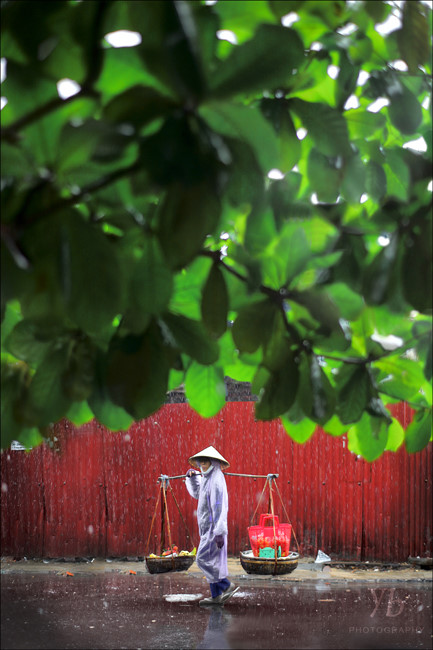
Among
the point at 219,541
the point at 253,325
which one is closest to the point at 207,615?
the point at 219,541

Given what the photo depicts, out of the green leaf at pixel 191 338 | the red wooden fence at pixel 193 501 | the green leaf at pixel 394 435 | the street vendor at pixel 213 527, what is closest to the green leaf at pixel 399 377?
the green leaf at pixel 394 435

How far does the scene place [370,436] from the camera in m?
1.52

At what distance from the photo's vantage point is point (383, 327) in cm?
123

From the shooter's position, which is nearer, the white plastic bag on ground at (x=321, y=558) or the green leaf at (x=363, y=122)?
the green leaf at (x=363, y=122)

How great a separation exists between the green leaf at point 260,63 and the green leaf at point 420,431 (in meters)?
1.03

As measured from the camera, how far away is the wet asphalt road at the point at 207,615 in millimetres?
5332

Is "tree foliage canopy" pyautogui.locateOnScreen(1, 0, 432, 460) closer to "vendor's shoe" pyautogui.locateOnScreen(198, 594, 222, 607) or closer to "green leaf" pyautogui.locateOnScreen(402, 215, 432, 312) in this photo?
"green leaf" pyautogui.locateOnScreen(402, 215, 432, 312)

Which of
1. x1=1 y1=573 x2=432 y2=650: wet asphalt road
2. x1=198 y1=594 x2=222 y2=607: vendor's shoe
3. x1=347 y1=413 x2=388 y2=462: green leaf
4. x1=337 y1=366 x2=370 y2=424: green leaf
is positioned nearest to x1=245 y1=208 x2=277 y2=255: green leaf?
x1=337 y1=366 x2=370 y2=424: green leaf

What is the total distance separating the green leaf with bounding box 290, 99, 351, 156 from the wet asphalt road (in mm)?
4763

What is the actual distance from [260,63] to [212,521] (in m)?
6.32

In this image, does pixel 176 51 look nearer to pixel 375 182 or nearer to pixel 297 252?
pixel 297 252

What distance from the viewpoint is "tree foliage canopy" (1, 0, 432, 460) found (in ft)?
2.09

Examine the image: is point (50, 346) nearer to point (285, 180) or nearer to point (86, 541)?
point (285, 180)

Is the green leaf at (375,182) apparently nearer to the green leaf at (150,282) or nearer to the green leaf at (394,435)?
the green leaf at (150,282)
